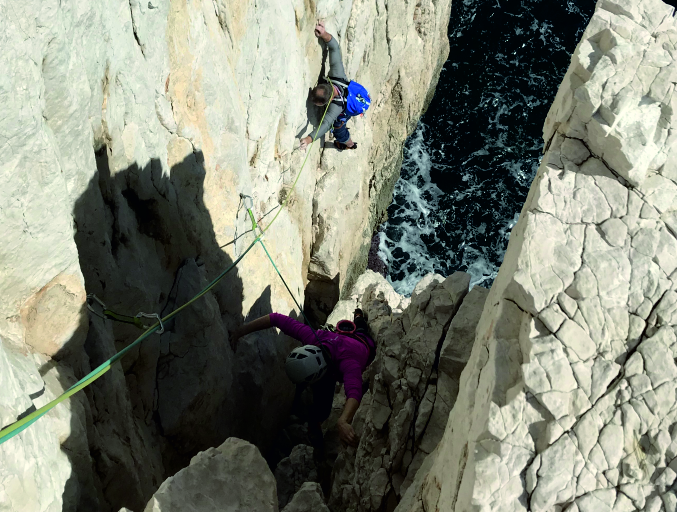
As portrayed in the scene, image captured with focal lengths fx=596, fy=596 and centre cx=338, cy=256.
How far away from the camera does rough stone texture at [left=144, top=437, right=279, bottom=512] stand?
509 centimetres

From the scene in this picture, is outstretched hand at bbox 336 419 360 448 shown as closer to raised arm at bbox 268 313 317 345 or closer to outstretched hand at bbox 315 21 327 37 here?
raised arm at bbox 268 313 317 345

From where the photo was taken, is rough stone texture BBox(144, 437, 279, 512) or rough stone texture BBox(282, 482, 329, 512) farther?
rough stone texture BBox(282, 482, 329, 512)

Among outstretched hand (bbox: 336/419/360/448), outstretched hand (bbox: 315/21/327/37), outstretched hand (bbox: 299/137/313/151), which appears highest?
outstretched hand (bbox: 315/21/327/37)

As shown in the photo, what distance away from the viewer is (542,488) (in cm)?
409

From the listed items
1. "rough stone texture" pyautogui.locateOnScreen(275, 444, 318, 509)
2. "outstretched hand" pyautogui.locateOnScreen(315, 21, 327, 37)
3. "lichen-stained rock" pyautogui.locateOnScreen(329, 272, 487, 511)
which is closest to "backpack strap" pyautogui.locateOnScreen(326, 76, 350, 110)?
"outstretched hand" pyautogui.locateOnScreen(315, 21, 327, 37)

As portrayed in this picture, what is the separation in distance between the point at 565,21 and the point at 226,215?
53.4 feet

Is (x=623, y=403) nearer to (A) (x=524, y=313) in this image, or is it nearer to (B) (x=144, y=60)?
(A) (x=524, y=313)

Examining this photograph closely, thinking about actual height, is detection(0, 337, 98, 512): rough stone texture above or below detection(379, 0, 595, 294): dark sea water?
above

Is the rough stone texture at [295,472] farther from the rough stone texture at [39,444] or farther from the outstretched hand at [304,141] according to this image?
the outstretched hand at [304,141]

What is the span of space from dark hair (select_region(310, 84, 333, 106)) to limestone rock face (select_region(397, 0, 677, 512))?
6823 millimetres

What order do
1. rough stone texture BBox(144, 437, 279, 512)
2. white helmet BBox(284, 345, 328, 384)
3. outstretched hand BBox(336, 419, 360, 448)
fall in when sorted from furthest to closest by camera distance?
white helmet BBox(284, 345, 328, 384), outstretched hand BBox(336, 419, 360, 448), rough stone texture BBox(144, 437, 279, 512)

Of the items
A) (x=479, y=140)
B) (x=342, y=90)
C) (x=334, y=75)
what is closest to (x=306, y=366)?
(x=342, y=90)

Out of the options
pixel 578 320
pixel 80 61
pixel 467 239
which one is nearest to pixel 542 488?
pixel 578 320

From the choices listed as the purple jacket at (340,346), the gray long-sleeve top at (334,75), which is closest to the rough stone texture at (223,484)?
the purple jacket at (340,346)
